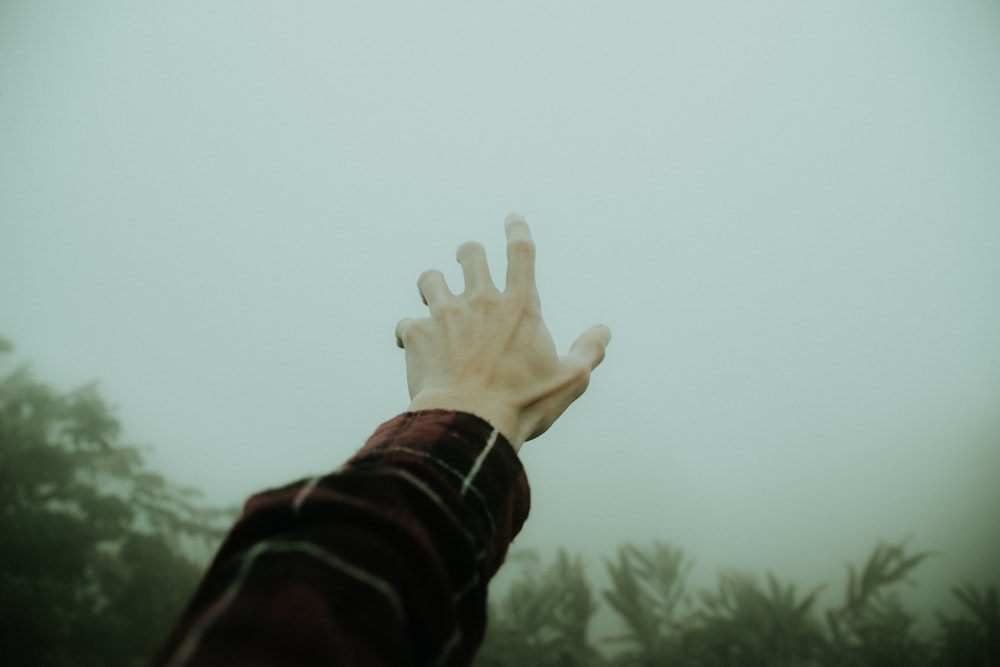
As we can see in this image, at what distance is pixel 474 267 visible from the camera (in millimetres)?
905

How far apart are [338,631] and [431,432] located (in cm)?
25

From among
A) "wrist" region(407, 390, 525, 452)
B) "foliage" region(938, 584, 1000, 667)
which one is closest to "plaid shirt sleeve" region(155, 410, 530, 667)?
"wrist" region(407, 390, 525, 452)

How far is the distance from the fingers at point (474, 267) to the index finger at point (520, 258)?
0.15 ft

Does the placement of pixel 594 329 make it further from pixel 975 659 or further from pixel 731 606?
pixel 975 659

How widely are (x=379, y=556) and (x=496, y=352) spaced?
458mm

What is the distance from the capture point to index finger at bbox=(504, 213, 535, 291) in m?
0.86

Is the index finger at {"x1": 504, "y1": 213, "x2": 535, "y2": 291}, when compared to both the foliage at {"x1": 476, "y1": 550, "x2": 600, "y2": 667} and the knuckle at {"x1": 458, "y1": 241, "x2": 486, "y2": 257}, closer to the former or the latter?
the knuckle at {"x1": 458, "y1": 241, "x2": 486, "y2": 257}

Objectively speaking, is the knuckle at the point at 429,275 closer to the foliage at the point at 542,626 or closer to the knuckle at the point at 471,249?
the knuckle at the point at 471,249

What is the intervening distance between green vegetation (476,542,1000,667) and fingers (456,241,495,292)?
4.39 m

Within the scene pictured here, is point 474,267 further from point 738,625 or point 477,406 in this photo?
point 738,625

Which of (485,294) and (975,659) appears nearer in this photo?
(485,294)

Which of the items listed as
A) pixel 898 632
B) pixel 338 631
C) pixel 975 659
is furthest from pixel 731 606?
pixel 338 631

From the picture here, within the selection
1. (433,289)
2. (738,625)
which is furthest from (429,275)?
(738,625)

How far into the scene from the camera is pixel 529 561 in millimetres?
5516
